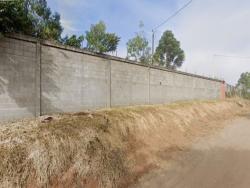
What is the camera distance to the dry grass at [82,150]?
3.68 metres

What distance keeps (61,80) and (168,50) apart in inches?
1228

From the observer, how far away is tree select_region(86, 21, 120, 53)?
2027 centimetres

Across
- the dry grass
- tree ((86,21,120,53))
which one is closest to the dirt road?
the dry grass

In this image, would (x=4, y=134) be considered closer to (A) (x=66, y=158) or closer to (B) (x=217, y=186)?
(A) (x=66, y=158)

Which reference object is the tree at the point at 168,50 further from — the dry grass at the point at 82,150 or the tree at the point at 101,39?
the dry grass at the point at 82,150

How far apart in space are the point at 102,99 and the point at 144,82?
320 centimetres

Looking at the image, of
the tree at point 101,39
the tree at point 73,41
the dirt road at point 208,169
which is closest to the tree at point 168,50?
the tree at point 101,39

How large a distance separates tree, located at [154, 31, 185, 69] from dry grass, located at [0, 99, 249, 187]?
29513 millimetres

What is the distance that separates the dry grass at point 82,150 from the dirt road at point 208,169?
0.38 meters

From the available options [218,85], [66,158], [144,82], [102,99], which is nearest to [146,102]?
[144,82]

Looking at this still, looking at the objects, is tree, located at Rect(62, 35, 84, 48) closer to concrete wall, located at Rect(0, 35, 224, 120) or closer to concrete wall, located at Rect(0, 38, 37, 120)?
concrete wall, located at Rect(0, 35, 224, 120)

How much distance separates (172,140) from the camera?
7406mm

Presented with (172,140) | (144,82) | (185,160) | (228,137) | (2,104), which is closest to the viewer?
(2,104)

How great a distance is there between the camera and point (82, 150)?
4.51 m
